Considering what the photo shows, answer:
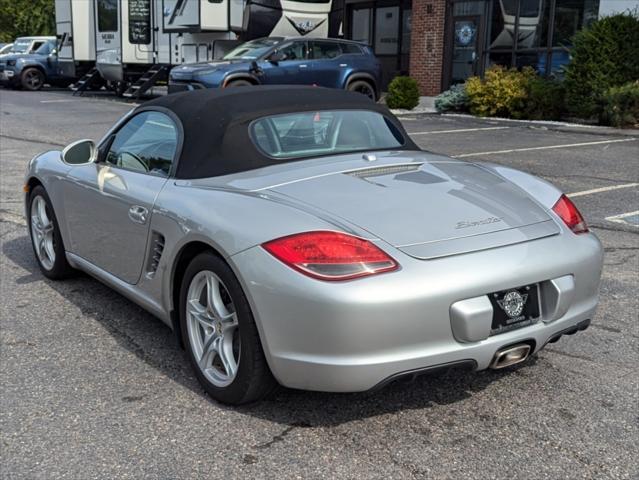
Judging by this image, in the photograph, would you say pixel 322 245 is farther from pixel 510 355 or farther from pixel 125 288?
pixel 125 288

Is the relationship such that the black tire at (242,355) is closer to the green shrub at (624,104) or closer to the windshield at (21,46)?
the green shrub at (624,104)

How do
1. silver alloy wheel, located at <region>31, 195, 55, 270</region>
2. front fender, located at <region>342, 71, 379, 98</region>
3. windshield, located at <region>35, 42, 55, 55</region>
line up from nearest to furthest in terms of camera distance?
1. silver alloy wheel, located at <region>31, 195, 55, 270</region>
2. front fender, located at <region>342, 71, 379, 98</region>
3. windshield, located at <region>35, 42, 55, 55</region>

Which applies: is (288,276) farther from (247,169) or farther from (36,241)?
(36,241)

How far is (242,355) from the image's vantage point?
9.94 ft

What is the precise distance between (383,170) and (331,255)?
0.90 m

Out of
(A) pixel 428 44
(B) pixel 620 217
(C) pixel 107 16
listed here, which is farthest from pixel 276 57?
(B) pixel 620 217

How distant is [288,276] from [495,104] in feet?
50.9

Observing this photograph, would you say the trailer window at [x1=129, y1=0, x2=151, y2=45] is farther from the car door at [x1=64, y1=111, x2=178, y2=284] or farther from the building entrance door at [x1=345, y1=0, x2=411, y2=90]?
the car door at [x1=64, y1=111, x2=178, y2=284]

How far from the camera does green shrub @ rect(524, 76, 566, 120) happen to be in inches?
652

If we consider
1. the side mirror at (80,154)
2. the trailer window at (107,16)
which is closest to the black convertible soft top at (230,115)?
the side mirror at (80,154)

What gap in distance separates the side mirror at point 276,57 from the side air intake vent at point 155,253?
13560mm

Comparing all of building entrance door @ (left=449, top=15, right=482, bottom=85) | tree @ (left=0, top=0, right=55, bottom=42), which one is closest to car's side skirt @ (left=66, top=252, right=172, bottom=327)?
building entrance door @ (left=449, top=15, right=482, bottom=85)

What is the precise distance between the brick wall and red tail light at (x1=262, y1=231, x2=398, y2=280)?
18.3 metres

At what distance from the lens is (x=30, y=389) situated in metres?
3.45
